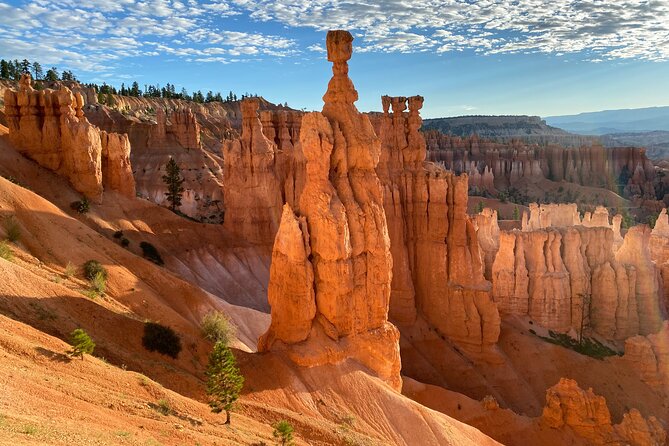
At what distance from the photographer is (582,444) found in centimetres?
2658

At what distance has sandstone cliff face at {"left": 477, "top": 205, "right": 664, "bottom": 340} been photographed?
39094 mm

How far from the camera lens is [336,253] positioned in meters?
20.1

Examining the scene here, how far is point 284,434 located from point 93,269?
14727 millimetres

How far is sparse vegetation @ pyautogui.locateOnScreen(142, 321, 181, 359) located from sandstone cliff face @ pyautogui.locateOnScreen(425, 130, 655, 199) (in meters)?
105

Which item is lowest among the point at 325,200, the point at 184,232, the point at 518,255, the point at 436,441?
the point at 436,441

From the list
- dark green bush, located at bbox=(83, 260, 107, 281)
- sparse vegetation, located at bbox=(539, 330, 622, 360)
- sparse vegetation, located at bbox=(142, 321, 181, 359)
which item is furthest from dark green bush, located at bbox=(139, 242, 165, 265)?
sparse vegetation, located at bbox=(539, 330, 622, 360)

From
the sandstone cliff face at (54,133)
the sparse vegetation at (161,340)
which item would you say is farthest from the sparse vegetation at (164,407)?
the sandstone cliff face at (54,133)

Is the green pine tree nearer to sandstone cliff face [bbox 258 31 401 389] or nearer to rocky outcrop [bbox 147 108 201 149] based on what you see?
sandstone cliff face [bbox 258 31 401 389]

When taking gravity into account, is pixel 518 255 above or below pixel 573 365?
above

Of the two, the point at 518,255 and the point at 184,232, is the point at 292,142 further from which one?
the point at 518,255

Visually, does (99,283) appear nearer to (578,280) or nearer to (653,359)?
(578,280)

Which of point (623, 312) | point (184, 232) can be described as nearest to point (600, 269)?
point (623, 312)

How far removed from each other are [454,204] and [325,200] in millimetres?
16865

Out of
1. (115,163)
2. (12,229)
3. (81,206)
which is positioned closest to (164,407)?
(12,229)
